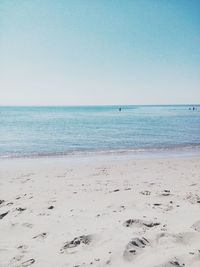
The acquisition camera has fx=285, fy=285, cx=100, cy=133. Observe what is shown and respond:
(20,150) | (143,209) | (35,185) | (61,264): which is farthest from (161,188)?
(20,150)

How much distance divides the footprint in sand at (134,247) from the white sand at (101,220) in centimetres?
1

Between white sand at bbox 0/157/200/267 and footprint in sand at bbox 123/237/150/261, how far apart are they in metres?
0.01

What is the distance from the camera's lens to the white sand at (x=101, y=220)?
400 cm

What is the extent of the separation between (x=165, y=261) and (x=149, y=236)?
0.78 meters

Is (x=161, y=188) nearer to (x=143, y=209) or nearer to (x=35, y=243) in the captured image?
(x=143, y=209)

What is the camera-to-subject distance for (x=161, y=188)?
7887mm

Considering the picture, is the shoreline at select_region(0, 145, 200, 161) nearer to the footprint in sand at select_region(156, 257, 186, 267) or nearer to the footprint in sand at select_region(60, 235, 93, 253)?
the footprint in sand at select_region(60, 235, 93, 253)

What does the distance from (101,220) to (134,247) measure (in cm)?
125

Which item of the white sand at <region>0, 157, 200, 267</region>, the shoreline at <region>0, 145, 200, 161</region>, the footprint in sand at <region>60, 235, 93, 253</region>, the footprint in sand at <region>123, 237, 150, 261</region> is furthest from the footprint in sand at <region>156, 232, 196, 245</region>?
the shoreline at <region>0, 145, 200, 161</region>

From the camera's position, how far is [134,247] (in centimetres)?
419

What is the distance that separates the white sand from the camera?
400cm

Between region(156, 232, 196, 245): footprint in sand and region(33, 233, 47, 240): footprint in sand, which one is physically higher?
region(156, 232, 196, 245): footprint in sand

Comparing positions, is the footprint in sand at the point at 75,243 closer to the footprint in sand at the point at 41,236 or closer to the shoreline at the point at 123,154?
the footprint in sand at the point at 41,236

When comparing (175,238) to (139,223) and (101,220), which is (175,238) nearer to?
(139,223)
